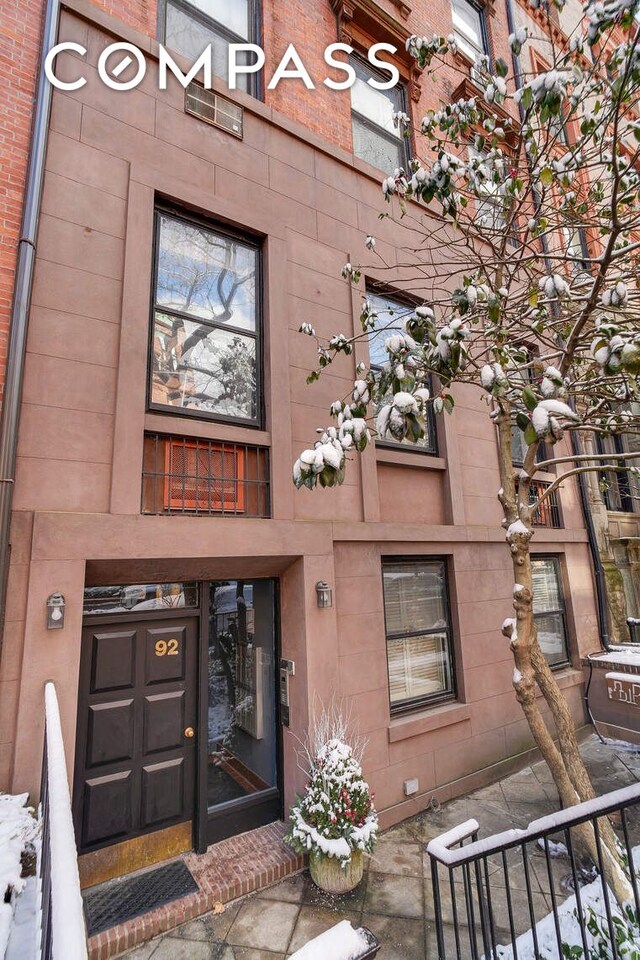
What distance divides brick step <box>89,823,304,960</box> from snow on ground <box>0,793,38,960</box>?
1.20m

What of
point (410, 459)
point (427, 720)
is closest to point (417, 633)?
point (427, 720)

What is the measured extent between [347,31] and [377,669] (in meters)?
9.32

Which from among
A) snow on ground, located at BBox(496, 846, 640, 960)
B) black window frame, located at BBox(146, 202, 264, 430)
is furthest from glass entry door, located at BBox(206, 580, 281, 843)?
snow on ground, located at BBox(496, 846, 640, 960)

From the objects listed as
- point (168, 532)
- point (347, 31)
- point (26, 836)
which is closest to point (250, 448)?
point (168, 532)

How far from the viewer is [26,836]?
117 inches

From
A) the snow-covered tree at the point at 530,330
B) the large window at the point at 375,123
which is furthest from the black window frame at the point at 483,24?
the snow-covered tree at the point at 530,330

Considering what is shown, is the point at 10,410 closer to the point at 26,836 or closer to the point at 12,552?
the point at 12,552

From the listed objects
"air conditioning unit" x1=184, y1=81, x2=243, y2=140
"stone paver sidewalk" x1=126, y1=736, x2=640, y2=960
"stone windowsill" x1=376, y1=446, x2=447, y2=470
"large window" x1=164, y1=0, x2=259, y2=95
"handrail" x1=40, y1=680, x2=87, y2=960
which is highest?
"large window" x1=164, y1=0, x2=259, y2=95

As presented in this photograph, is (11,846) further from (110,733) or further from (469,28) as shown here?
(469,28)

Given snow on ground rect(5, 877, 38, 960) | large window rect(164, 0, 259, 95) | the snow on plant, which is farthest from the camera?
large window rect(164, 0, 259, 95)

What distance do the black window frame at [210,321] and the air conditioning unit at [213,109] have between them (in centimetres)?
121

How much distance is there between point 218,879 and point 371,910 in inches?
53.0

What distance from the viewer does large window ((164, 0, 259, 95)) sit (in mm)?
5785

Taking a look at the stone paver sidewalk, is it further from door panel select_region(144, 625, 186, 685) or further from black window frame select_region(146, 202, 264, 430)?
black window frame select_region(146, 202, 264, 430)
